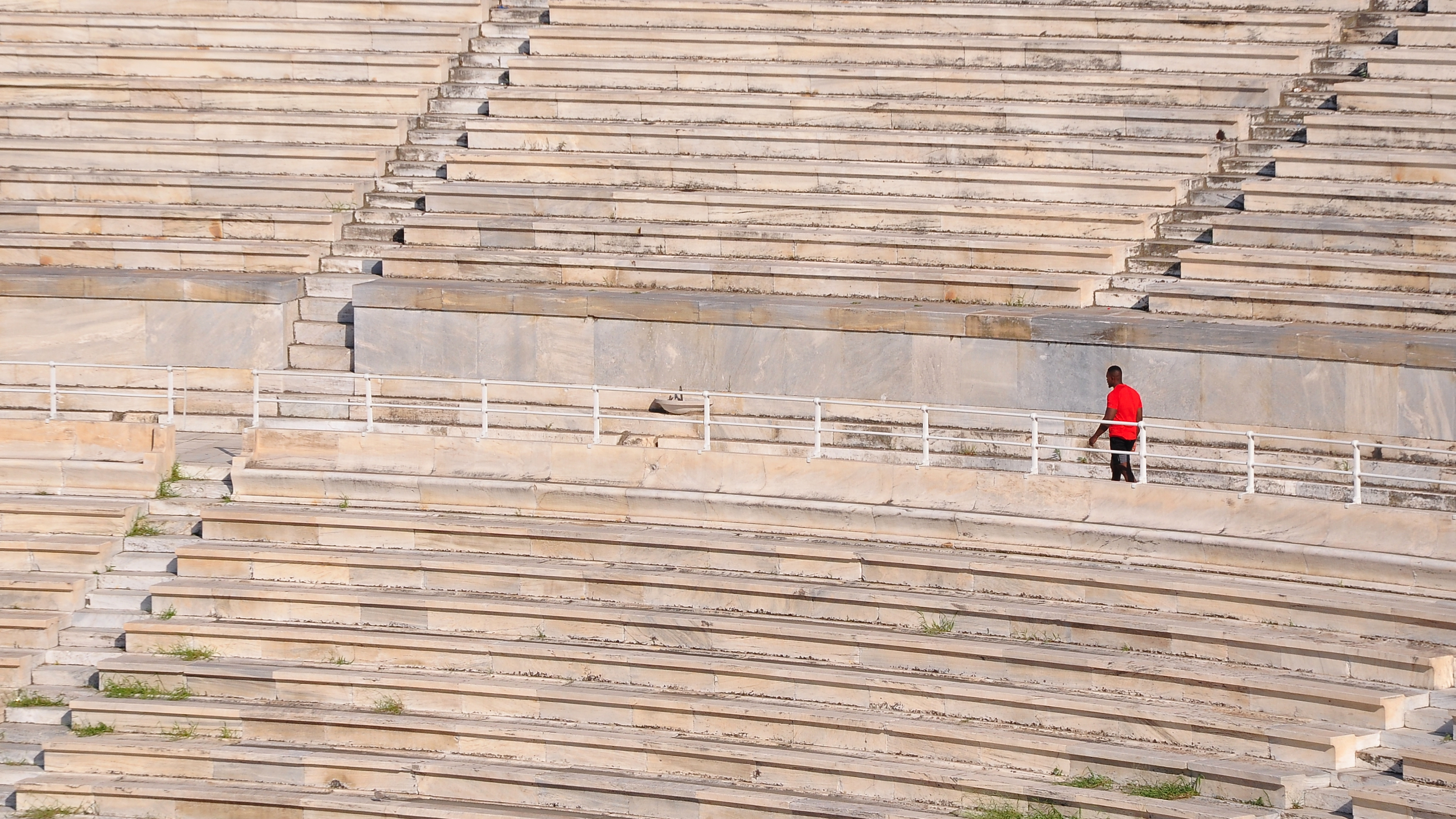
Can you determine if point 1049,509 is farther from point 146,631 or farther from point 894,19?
point 894,19

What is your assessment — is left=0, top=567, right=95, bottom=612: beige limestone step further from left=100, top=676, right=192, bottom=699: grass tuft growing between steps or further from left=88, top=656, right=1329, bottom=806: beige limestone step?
left=100, top=676, right=192, bottom=699: grass tuft growing between steps

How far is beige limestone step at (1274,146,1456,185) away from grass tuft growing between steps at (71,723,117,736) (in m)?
13.0

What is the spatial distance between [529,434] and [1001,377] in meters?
4.58

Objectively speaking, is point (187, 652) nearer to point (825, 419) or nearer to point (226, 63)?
point (825, 419)

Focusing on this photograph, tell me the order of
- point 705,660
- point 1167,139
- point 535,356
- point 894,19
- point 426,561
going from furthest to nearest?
point 894,19, point 1167,139, point 535,356, point 426,561, point 705,660

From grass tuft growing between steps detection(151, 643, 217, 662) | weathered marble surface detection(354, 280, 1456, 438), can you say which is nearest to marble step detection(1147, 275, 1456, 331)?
weathered marble surface detection(354, 280, 1456, 438)

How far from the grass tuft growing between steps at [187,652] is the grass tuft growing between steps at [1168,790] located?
7.85 meters

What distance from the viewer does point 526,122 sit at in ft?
77.6

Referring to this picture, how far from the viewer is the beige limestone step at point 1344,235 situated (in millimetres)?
19578

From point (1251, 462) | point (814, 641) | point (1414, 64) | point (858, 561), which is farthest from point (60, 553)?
point (1414, 64)

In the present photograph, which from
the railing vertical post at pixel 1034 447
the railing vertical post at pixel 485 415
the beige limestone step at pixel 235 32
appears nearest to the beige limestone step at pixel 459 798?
the railing vertical post at pixel 1034 447

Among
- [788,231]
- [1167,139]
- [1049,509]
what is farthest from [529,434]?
[1167,139]

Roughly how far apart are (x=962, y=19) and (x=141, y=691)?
42.3ft

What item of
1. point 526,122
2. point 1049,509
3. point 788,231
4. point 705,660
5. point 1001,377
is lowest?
point 705,660
